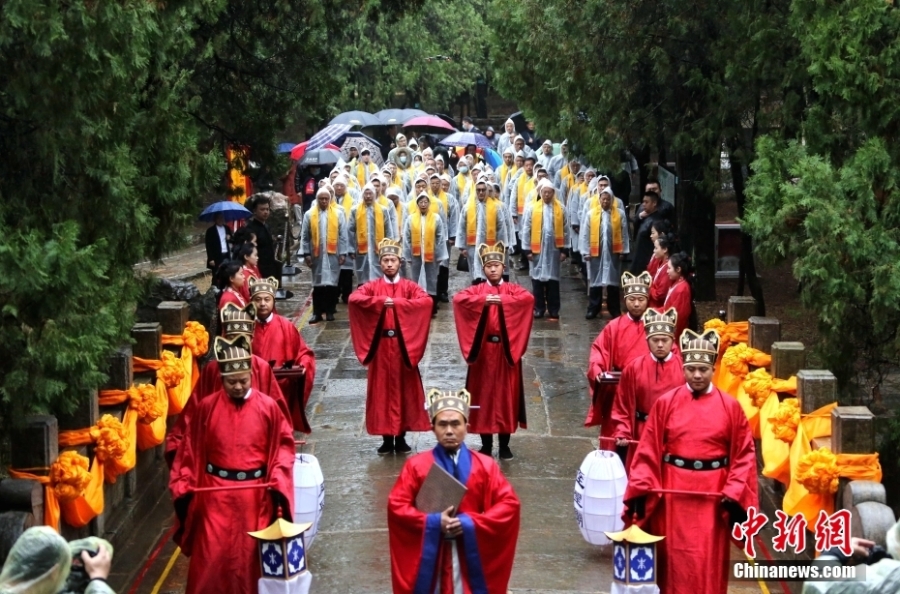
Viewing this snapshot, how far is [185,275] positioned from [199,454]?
15.0 m

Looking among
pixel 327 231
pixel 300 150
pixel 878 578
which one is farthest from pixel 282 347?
pixel 300 150

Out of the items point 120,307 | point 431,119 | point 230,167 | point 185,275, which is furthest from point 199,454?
point 431,119

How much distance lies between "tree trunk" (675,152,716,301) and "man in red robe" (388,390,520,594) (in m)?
12.0

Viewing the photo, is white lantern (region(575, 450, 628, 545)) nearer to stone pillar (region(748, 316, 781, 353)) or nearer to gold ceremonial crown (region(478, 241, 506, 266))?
gold ceremonial crown (region(478, 241, 506, 266))

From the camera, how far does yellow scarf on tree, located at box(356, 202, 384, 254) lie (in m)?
20.5

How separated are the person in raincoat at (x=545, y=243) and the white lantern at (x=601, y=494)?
10112 millimetres

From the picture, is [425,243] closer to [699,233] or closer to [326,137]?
[699,233]

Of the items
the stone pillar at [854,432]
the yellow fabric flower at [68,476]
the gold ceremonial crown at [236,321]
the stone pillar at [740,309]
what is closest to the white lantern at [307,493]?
the gold ceremonial crown at [236,321]

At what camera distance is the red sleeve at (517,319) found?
520 inches

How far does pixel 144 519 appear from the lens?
39.8 feet

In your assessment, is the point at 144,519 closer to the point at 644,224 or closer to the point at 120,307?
the point at 120,307

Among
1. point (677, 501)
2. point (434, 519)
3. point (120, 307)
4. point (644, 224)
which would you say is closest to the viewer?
point (434, 519)

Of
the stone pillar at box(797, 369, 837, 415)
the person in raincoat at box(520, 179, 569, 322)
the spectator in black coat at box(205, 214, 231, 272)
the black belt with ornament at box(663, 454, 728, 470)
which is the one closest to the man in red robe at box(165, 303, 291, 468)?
the black belt with ornament at box(663, 454, 728, 470)

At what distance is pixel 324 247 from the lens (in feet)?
66.2
